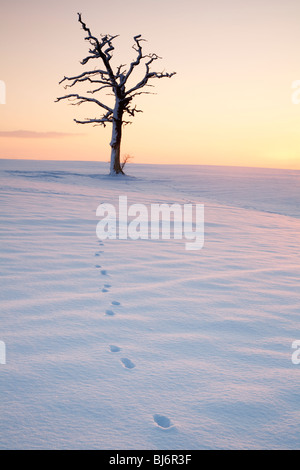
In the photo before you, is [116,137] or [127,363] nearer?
[127,363]

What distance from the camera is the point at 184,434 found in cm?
147

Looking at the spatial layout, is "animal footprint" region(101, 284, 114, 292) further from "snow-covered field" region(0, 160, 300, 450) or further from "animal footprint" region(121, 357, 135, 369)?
"animal footprint" region(121, 357, 135, 369)

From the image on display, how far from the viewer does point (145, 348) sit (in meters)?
2.12

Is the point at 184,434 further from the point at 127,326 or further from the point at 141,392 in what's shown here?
the point at 127,326

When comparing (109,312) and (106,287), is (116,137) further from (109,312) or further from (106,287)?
(109,312)

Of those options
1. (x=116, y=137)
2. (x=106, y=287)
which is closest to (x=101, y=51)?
(x=116, y=137)

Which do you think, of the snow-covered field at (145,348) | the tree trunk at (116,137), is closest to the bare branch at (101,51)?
the tree trunk at (116,137)

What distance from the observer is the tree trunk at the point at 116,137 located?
55.6 feet

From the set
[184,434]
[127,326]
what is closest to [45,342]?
[127,326]

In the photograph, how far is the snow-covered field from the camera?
1.50 metres

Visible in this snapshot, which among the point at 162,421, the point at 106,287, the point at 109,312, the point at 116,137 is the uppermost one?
the point at 116,137

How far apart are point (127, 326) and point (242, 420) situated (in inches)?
39.5

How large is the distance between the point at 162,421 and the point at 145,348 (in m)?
0.60

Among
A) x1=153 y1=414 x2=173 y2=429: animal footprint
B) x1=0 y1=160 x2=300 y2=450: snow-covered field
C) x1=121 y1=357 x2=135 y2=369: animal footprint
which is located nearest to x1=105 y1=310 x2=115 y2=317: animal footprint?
x1=0 y1=160 x2=300 y2=450: snow-covered field
